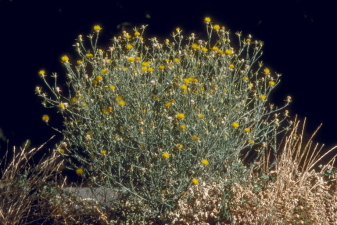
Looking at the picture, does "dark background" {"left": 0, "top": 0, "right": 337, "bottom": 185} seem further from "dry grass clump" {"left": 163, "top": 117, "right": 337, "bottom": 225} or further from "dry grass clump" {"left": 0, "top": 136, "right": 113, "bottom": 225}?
"dry grass clump" {"left": 163, "top": 117, "right": 337, "bottom": 225}

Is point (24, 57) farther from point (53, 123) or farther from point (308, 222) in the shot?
point (308, 222)

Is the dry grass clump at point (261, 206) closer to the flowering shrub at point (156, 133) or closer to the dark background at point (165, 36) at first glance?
the flowering shrub at point (156, 133)

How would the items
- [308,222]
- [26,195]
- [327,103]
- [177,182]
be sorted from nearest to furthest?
[308,222] → [177,182] → [26,195] → [327,103]

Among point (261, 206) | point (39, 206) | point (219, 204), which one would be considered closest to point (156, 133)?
point (219, 204)

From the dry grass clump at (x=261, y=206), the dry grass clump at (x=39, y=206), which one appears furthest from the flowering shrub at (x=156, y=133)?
the dry grass clump at (x=39, y=206)

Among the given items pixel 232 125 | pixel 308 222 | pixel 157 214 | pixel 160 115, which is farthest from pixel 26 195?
pixel 308 222
